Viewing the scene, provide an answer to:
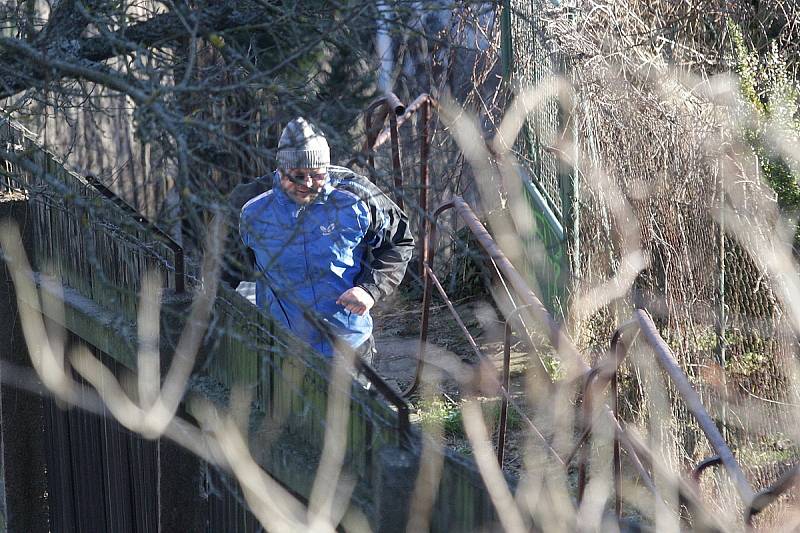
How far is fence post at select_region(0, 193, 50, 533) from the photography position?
365cm

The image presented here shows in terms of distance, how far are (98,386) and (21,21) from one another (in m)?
1.16

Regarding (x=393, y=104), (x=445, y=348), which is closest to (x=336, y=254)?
(x=393, y=104)

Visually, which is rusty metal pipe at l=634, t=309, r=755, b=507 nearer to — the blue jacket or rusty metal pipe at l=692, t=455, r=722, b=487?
rusty metal pipe at l=692, t=455, r=722, b=487

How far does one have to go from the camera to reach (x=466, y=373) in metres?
5.63

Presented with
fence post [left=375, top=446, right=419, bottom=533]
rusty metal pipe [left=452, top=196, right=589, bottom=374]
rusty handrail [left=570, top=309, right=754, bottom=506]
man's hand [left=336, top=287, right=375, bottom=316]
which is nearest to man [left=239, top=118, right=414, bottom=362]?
man's hand [left=336, top=287, right=375, bottom=316]

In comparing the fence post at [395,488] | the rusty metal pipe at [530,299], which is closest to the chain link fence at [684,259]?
the rusty metal pipe at [530,299]

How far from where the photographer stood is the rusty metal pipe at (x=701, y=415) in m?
2.20

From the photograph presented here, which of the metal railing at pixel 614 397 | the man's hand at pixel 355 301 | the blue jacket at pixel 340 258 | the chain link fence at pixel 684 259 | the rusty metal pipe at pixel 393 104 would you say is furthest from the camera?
the rusty metal pipe at pixel 393 104

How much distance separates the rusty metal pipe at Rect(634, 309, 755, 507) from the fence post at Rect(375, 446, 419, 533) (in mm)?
753

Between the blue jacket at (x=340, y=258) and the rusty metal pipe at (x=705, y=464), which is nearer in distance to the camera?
the rusty metal pipe at (x=705, y=464)

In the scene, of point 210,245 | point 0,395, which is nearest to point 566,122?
point 0,395

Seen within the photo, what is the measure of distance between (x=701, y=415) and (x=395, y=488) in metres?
0.90

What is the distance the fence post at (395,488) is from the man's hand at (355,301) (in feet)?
6.63

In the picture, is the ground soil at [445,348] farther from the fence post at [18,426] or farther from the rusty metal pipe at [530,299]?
the fence post at [18,426]
